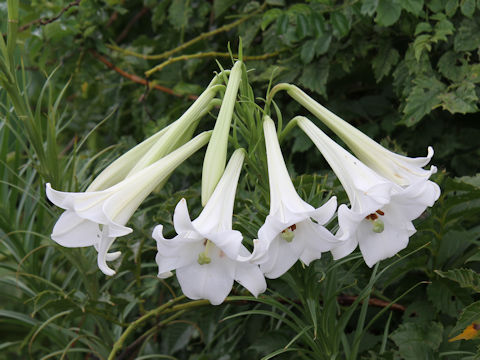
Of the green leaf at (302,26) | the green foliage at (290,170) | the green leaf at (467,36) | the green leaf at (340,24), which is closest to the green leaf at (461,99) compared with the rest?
the green foliage at (290,170)

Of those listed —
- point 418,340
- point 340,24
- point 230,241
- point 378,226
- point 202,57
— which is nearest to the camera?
point 230,241

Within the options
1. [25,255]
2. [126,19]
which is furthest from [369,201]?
[126,19]

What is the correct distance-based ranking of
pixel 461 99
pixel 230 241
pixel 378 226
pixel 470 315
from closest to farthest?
pixel 230 241 < pixel 378 226 < pixel 470 315 < pixel 461 99

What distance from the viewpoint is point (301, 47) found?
1.82 meters

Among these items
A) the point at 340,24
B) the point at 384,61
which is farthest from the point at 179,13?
the point at 384,61

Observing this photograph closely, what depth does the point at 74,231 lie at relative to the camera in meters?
1.10

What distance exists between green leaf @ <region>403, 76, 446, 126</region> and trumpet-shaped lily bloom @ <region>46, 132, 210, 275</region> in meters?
0.73

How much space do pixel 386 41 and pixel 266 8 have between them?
1.55 feet

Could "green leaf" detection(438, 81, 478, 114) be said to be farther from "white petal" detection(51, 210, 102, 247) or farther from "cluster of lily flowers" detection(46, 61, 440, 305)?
"white petal" detection(51, 210, 102, 247)

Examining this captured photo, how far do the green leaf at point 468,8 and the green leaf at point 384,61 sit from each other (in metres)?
0.23

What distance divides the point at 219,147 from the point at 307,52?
2.61ft

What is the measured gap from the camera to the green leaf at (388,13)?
1.58m

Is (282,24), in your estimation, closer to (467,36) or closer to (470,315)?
(467,36)

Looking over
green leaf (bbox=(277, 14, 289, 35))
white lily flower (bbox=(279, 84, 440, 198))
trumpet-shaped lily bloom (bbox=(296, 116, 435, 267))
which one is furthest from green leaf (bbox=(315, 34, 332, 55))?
trumpet-shaped lily bloom (bbox=(296, 116, 435, 267))
